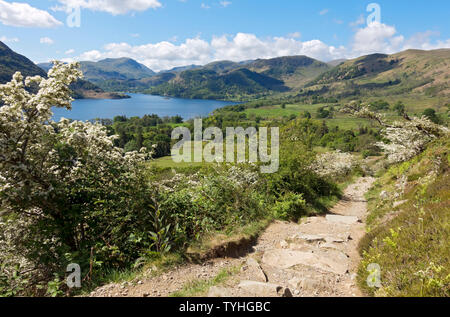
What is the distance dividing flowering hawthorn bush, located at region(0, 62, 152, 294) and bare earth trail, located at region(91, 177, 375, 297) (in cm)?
141

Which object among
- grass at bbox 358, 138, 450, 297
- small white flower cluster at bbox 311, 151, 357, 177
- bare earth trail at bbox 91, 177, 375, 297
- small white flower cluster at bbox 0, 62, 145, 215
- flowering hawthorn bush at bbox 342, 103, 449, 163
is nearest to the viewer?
grass at bbox 358, 138, 450, 297

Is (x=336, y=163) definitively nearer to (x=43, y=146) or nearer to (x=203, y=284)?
(x=203, y=284)

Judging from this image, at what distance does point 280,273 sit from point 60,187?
529 cm

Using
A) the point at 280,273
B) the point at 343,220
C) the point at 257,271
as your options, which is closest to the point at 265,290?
the point at 257,271

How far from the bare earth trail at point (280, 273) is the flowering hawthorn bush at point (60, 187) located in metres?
1.41

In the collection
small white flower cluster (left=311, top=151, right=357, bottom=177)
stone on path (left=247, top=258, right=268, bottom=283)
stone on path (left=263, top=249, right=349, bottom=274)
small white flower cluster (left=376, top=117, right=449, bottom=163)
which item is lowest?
small white flower cluster (left=311, top=151, right=357, bottom=177)

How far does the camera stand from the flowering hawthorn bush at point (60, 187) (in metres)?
5.05

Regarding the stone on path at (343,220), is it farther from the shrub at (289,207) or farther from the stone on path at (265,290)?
the stone on path at (265,290)

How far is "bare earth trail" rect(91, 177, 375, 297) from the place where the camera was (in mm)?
4423

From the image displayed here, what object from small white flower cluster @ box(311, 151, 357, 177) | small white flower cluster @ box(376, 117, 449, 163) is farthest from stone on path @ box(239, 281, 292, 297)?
small white flower cluster @ box(311, 151, 357, 177)

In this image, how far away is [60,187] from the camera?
5.56 m

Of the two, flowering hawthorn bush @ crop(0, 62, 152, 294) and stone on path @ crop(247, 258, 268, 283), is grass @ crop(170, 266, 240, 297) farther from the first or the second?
flowering hawthorn bush @ crop(0, 62, 152, 294)
